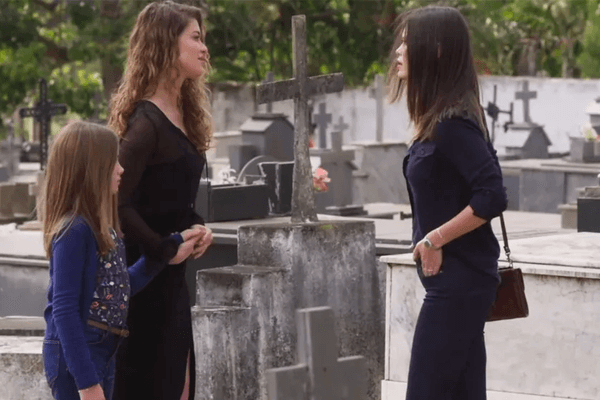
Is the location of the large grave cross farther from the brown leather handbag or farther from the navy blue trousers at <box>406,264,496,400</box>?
the navy blue trousers at <box>406,264,496,400</box>

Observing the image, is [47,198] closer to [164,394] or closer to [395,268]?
[164,394]

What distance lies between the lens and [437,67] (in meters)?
4.65

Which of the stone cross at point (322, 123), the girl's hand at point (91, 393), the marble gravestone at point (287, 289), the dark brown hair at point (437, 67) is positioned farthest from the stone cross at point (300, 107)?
the stone cross at point (322, 123)

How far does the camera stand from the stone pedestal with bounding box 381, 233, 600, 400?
6.56 m

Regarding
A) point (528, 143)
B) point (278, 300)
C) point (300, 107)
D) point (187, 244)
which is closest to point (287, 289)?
point (278, 300)

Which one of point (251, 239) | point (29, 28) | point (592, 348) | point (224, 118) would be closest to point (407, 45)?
point (592, 348)

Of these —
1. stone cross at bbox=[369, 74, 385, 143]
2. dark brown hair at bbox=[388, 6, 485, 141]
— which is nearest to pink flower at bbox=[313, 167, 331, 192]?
dark brown hair at bbox=[388, 6, 485, 141]

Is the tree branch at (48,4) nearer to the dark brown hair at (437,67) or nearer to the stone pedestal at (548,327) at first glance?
the stone pedestal at (548,327)

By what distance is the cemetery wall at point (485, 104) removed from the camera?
31641 millimetres

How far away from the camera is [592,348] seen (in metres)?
6.56

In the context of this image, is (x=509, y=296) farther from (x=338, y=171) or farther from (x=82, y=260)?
(x=338, y=171)

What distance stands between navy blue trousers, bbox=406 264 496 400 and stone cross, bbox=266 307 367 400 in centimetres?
73


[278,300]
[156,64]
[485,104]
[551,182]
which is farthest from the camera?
[485,104]

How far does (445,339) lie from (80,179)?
1.15 m
